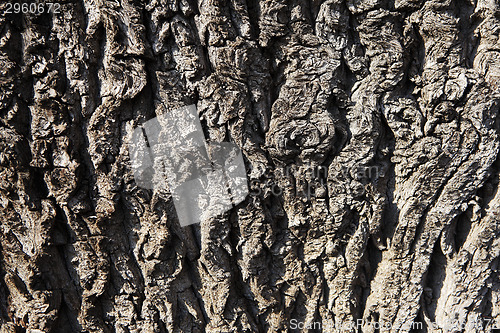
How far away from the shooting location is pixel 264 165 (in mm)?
1294

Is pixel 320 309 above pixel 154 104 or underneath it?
underneath

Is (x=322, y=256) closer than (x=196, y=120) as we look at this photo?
No

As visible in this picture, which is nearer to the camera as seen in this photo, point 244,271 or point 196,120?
point 196,120

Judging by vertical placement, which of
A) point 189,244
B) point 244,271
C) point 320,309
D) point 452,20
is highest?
point 452,20

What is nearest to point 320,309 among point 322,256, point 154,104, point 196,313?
point 322,256

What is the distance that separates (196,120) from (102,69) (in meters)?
0.37

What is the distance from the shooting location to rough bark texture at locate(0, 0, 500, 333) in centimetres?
121

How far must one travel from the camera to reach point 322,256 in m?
1.37

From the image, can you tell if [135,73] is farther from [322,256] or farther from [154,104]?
[322,256]

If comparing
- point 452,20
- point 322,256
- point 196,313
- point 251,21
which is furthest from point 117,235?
point 452,20

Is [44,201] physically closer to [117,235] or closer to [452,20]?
[117,235]

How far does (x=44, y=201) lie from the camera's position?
126cm

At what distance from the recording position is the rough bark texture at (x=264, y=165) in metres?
1.21

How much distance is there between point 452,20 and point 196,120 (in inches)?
38.3
